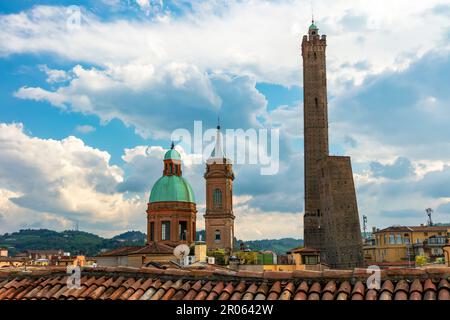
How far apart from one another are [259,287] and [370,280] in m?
1.83

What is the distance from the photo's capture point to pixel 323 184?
213 ft

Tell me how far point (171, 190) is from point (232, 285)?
192 ft

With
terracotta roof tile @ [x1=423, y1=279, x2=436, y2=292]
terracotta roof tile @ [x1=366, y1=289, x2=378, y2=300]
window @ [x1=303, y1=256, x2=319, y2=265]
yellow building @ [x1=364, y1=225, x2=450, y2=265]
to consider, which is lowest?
terracotta roof tile @ [x1=366, y1=289, x2=378, y2=300]

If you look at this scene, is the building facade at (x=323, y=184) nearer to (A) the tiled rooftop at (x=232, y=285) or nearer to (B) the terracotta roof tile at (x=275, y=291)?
(A) the tiled rooftop at (x=232, y=285)

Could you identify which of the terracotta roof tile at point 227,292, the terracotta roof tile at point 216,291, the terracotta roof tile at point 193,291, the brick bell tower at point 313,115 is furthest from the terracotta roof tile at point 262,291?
the brick bell tower at point 313,115

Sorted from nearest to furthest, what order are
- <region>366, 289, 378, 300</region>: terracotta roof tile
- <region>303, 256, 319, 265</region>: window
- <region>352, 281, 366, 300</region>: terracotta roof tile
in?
<region>366, 289, 378, 300</region>: terracotta roof tile → <region>352, 281, 366, 300</region>: terracotta roof tile → <region>303, 256, 319, 265</region>: window

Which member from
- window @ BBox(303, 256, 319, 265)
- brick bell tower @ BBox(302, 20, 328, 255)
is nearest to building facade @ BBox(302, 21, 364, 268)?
brick bell tower @ BBox(302, 20, 328, 255)

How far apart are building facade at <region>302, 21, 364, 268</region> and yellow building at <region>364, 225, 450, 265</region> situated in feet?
18.1

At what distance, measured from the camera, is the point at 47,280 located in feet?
38.6

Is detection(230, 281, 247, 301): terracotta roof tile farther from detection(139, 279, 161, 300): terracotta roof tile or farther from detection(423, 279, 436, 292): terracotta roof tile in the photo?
detection(423, 279, 436, 292): terracotta roof tile

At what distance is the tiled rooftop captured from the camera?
8969mm

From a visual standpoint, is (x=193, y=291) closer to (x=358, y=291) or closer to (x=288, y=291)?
(x=288, y=291)

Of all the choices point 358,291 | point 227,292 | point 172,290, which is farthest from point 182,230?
point 358,291
